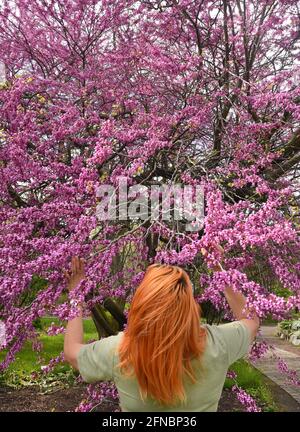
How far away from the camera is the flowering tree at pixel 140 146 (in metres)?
2.86

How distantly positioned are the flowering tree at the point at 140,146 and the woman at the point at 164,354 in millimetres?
519

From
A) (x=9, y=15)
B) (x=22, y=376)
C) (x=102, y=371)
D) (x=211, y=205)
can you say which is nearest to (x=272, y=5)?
(x=9, y=15)

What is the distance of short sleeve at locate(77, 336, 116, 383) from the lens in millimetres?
1681

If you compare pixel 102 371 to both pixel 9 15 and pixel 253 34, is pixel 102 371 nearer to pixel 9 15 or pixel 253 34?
pixel 253 34

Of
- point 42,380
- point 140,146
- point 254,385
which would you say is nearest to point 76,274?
point 140,146

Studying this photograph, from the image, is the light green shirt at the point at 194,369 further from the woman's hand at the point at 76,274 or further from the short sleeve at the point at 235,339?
the woman's hand at the point at 76,274

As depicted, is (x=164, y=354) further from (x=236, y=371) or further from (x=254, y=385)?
(x=236, y=371)

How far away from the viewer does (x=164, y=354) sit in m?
1.55

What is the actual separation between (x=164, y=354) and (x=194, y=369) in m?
0.16

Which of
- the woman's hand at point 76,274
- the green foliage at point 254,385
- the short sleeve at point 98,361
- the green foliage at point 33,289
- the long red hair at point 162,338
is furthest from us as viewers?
the green foliage at point 254,385

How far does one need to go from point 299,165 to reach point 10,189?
2927 millimetres

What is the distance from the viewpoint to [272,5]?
5.02 metres

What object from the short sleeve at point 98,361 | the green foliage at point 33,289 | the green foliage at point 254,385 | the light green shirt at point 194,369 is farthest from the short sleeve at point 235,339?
the green foliage at point 254,385

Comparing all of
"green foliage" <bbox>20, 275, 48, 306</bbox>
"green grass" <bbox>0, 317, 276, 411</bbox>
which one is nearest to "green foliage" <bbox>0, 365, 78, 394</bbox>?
"green grass" <bbox>0, 317, 276, 411</bbox>
